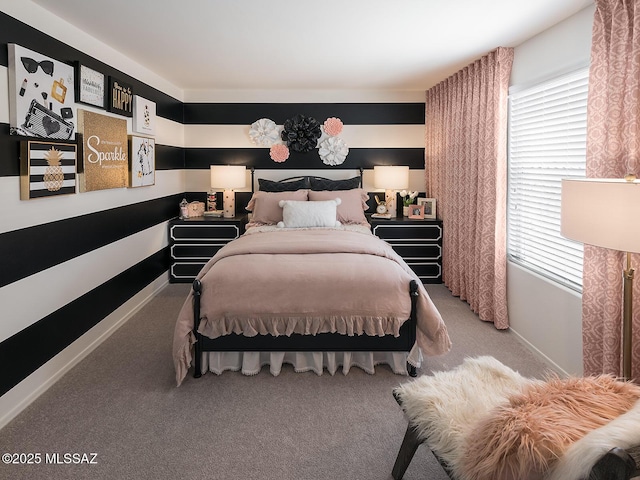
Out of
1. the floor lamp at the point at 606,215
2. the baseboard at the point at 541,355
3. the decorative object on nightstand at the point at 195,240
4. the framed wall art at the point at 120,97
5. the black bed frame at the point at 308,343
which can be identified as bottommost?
the baseboard at the point at 541,355

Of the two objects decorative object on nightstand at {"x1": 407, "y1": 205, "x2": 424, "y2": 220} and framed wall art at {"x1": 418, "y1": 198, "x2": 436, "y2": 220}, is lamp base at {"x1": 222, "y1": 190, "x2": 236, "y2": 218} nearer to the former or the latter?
decorative object on nightstand at {"x1": 407, "y1": 205, "x2": 424, "y2": 220}

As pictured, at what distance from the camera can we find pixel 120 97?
160 inches

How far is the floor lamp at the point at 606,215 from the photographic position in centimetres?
181

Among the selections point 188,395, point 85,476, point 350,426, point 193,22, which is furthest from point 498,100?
point 85,476

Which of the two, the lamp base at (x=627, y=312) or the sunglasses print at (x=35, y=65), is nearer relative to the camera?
the lamp base at (x=627, y=312)

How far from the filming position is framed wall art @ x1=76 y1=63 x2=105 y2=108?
336 centimetres

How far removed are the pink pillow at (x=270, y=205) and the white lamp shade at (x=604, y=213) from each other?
355 centimetres

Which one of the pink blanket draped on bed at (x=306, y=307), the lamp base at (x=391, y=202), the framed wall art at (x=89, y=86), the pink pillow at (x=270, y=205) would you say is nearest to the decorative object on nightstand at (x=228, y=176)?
the pink pillow at (x=270, y=205)

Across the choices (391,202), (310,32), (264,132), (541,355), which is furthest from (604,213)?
(264,132)

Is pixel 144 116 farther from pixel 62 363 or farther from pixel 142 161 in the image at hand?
pixel 62 363

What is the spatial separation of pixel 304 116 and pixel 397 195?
150 cm

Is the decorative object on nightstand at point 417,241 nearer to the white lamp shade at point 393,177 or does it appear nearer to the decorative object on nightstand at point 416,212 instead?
the decorative object on nightstand at point 416,212

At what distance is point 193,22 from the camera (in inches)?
128

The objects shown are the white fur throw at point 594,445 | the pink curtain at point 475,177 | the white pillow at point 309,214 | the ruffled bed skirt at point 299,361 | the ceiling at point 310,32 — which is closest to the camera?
the white fur throw at point 594,445
